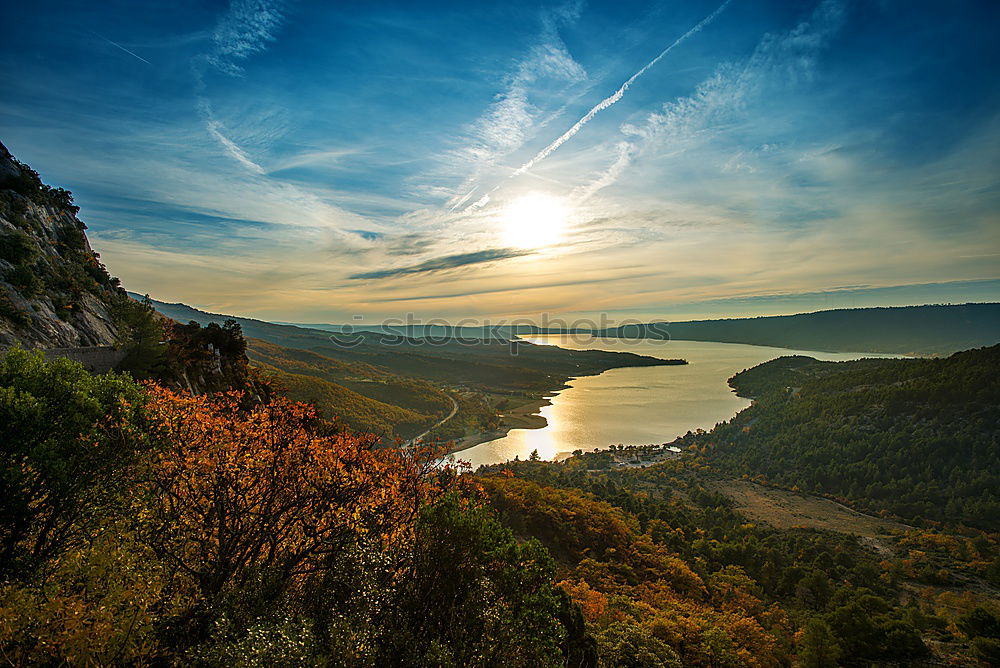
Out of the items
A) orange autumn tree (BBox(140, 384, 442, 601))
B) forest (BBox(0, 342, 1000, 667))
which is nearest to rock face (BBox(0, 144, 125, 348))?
forest (BBox(0, 342, 1000, 667))

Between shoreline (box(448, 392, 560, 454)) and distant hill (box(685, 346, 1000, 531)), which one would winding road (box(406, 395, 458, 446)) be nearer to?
shoreline (box(448, 392, 560, 454))

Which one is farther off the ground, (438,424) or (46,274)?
(46,274)

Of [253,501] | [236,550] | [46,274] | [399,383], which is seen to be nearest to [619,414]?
[399,383]

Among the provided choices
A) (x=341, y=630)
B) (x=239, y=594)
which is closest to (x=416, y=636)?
(x=341, y=630)

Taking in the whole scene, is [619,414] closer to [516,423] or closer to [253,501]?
[516,423]

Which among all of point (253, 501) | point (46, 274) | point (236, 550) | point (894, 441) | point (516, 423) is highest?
point (46, 274)

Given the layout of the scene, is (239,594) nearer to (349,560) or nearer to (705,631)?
(349,560)
